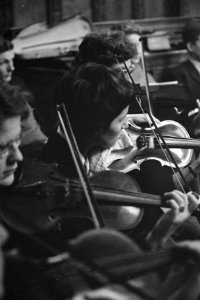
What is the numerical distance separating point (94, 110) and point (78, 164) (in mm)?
192

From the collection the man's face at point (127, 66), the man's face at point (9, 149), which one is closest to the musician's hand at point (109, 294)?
the man's face at point (9, 149)

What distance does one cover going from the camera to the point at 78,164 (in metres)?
1.12

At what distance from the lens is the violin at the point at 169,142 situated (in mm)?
1354

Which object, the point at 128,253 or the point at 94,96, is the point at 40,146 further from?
the point at 128,253

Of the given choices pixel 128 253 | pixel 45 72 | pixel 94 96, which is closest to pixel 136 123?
pixel 94 96

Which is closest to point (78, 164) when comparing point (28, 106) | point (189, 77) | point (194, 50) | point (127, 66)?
point (28, 106)

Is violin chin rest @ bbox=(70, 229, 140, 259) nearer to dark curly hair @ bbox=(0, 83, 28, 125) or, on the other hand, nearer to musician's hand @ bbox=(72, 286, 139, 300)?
musician's hand @ bbox=(72, 286, 139, 300)

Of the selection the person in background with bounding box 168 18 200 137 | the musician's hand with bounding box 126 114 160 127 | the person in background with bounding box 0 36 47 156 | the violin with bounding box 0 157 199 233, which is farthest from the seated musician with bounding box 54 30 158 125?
the violin with bounding box 0 157 199 233

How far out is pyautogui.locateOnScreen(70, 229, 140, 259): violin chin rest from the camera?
999mm

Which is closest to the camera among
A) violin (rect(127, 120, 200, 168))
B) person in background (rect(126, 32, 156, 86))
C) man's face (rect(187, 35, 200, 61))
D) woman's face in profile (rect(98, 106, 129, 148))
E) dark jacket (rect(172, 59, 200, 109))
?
woman's face in profile (rect(98, 106, 129, 148))

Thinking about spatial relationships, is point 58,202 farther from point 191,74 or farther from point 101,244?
point 191,74

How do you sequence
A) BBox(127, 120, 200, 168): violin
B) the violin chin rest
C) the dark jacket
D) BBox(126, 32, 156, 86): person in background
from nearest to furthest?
the violin chin rest < BBox(127, 120, 200, 168): violin < BBox(126, 32, 156, 86): person in background < the dark jacket

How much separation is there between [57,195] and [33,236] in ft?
0.41

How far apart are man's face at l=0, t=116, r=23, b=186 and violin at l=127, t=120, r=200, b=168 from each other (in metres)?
0.45
